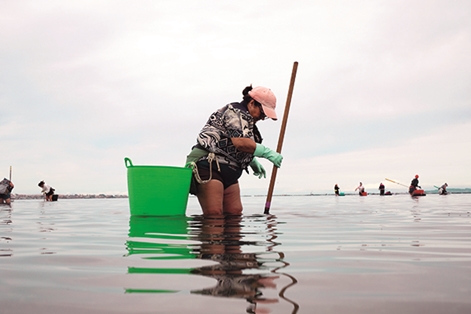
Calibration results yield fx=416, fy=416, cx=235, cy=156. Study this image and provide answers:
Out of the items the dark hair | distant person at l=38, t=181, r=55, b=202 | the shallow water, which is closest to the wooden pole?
the dark hair

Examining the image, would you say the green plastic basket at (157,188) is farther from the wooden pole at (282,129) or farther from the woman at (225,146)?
the wooden pole at (282,129)

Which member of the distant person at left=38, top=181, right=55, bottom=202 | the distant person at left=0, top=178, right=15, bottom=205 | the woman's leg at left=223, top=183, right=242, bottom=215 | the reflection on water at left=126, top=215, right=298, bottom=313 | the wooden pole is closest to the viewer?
the reflection on water at left=126, top=215, right=298, bottom=313

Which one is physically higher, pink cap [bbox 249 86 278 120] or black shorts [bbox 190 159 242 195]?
pink cap [bbox 249 86 278 120]

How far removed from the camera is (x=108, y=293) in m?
1.38

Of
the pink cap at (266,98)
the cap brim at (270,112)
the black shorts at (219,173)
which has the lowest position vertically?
the black shorts at (219,173)

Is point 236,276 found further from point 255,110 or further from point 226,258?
point 255,110

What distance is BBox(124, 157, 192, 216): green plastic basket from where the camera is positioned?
549 cm

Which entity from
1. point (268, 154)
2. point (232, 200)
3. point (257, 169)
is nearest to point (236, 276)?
point (268, 154)

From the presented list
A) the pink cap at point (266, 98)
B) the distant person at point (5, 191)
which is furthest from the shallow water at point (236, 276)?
the distant person at point (5, 191)

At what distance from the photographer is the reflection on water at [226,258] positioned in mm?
1370

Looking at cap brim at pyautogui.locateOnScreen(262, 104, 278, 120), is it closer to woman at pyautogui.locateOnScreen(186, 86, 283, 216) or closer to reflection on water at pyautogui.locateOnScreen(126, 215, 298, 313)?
woman at pyautogui.locateOnScreen(186, 86, 283, 216)

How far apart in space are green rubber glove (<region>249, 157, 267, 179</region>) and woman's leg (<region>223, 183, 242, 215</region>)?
66 cm

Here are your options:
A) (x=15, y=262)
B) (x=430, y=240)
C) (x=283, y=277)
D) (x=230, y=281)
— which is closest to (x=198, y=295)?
(x=230, y=281)

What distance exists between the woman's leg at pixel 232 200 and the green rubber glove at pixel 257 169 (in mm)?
665
